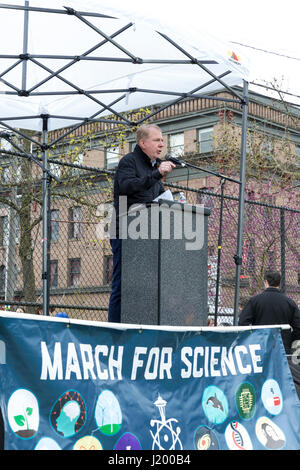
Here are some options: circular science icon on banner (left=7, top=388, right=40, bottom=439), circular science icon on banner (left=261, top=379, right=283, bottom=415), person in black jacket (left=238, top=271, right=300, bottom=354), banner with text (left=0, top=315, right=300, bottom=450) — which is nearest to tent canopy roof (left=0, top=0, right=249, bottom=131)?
person in black jacket (left=238, top=271, right=300, bottom=354)

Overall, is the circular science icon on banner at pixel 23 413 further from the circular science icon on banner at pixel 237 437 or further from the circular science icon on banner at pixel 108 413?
the circular science icon on banner at pixel 237 437

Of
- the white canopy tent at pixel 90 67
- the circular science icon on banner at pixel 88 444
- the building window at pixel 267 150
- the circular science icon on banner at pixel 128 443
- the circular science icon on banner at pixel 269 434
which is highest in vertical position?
the building window at pixel 267 150

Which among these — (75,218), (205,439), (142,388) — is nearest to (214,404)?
(205,439)

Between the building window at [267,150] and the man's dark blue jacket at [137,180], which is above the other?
the building window at [267,150]

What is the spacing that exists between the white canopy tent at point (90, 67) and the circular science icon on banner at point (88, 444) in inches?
123

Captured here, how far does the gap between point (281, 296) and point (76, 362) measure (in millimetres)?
4456

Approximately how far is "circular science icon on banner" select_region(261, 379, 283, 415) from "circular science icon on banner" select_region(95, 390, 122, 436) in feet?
4.21

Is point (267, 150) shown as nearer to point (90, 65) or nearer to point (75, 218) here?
point (75, 218)

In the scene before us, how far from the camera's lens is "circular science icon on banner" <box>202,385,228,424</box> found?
4.10 meters

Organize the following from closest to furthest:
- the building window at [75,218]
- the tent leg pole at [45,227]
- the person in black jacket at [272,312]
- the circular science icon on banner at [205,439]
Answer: the circular science icon on banner at [205,439] → the tent leg pole at [45,227] → the person in black jacket at [272,312] → the building window at [75,218]

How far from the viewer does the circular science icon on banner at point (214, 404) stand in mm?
4098

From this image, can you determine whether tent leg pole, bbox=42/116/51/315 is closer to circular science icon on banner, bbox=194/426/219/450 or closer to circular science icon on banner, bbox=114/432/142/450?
circular science icon on banner, bbox=194/426/219/450

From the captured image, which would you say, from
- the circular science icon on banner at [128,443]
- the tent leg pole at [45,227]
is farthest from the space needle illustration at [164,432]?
the tent leg pole at [45,227]
